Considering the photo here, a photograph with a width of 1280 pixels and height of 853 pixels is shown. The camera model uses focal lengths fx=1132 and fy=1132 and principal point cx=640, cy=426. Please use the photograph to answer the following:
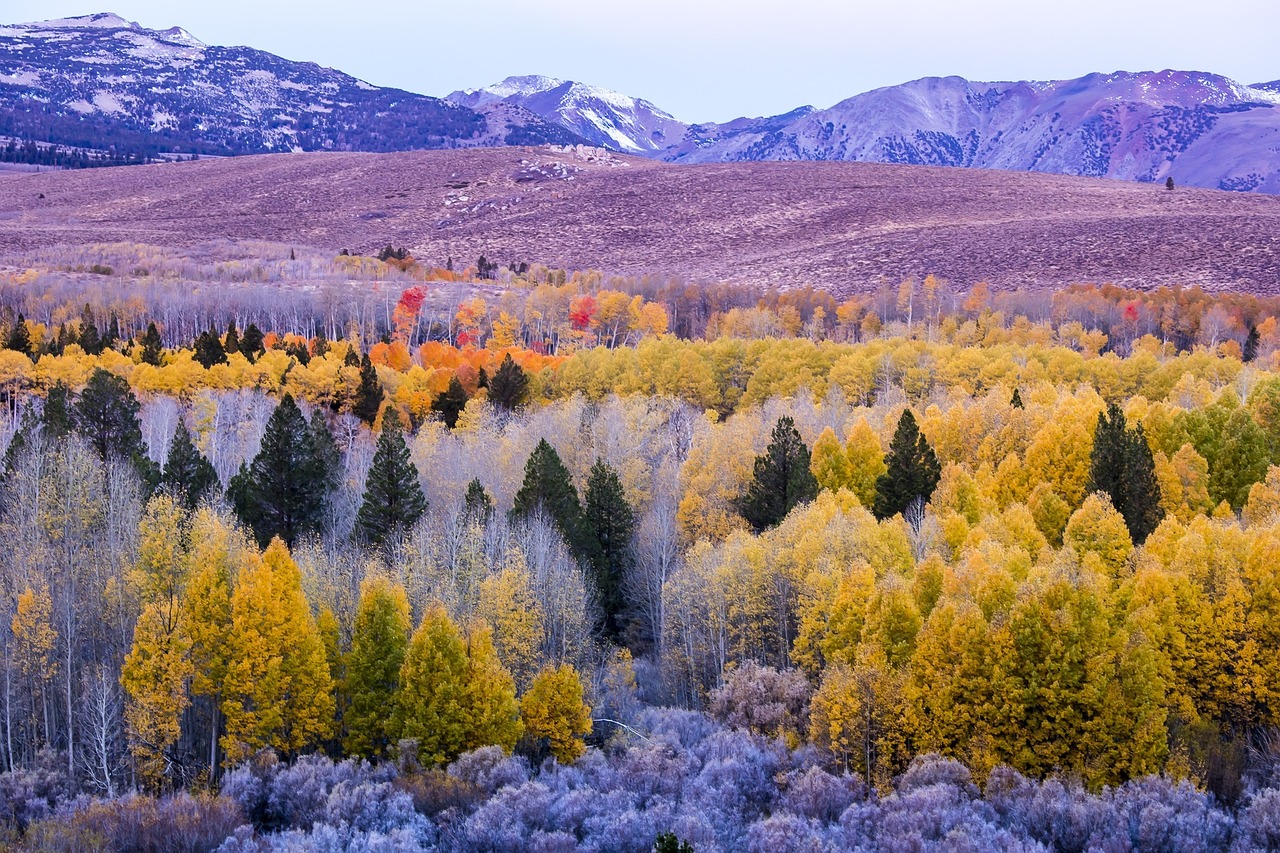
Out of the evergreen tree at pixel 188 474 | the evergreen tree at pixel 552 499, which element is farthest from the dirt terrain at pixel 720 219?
the evergreen tree at pixel 188 474

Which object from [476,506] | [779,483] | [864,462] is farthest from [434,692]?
[864,462]

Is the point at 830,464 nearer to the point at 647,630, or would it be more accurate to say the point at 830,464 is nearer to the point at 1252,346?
the point at 647,630

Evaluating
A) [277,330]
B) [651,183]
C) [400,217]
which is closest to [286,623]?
[277,330]

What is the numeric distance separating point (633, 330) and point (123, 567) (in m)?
77.3

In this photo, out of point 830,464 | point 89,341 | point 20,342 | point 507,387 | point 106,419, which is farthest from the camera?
point 89,341

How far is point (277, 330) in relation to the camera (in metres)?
107

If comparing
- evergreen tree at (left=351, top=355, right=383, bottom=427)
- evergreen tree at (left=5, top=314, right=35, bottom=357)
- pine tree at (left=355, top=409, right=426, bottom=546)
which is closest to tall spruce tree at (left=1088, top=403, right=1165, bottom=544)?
pine tree at (left=355, top=409, right=426, bottom=546)

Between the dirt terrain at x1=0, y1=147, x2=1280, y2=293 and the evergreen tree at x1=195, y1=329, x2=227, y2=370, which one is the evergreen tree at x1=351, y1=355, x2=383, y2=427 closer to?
the evergreen tree at x1=195, y1=329, x2=227, y2=370

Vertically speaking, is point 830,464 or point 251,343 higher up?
point 251,343

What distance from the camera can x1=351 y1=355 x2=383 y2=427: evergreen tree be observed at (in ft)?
246

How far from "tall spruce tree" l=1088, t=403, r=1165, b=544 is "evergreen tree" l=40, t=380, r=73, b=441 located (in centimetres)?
4679

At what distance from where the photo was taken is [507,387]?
79500 mm

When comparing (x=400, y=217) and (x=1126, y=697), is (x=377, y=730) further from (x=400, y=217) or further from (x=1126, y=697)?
(x=400, y=217)

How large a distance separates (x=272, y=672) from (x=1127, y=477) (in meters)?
36.4
